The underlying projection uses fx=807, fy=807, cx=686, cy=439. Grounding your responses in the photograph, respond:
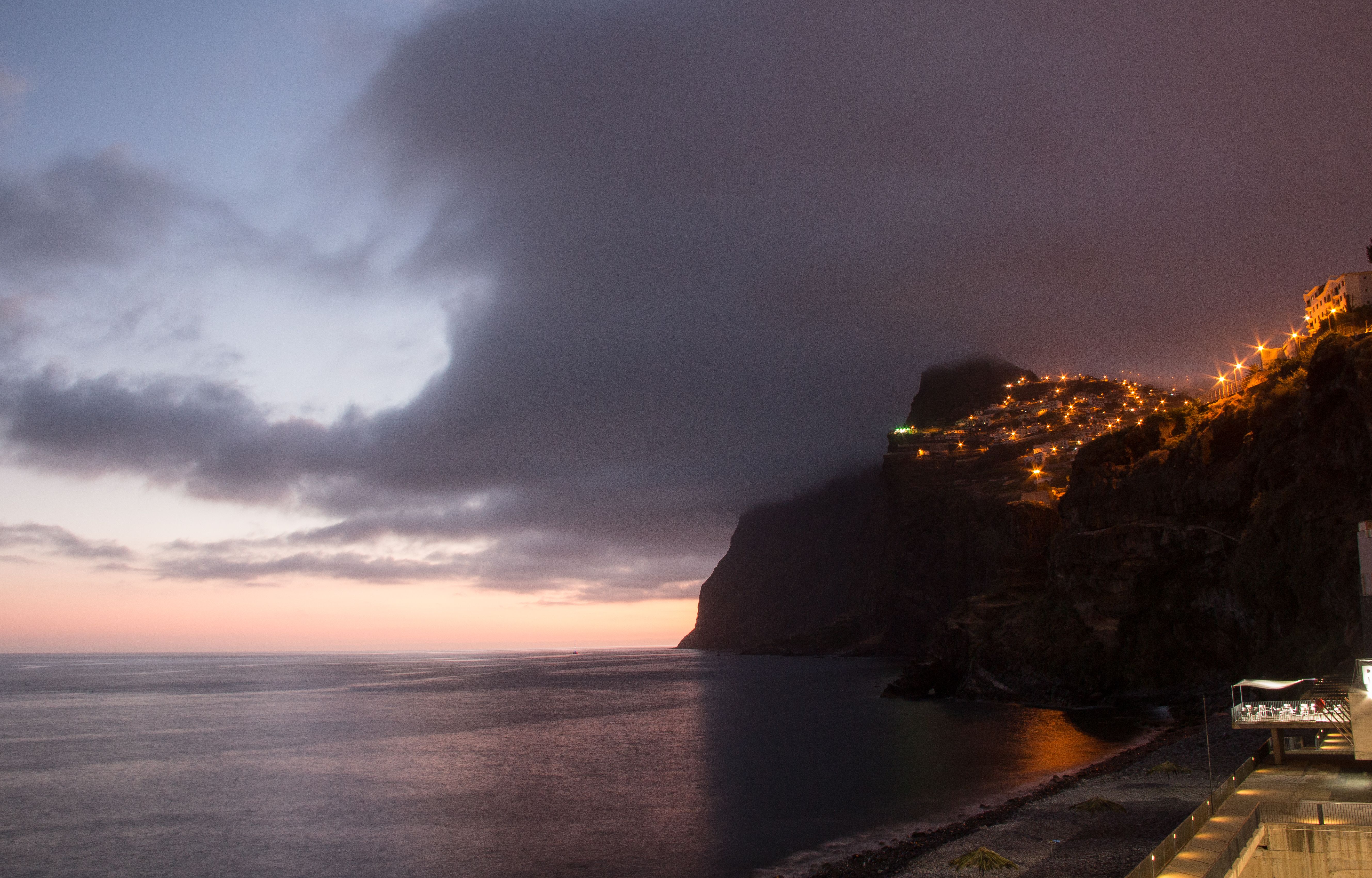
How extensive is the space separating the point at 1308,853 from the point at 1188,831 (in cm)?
301

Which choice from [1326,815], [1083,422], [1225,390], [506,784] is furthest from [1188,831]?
[1083,422]

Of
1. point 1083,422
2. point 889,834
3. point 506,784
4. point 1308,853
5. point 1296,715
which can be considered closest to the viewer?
point 1308,853

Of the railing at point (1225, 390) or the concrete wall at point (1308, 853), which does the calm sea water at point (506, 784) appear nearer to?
the concrete wall at point (1308, 853)

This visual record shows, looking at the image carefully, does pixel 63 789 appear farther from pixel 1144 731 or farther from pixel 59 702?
pixel 59 702

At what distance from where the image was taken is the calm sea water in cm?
3769

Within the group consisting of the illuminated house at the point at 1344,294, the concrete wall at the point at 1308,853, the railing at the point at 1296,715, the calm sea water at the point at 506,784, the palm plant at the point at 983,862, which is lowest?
the calm sea water at the point at 506,784

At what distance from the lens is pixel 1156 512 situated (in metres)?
80.1

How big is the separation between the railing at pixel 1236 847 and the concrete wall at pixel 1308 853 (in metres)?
0.21

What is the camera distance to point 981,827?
3597 cm

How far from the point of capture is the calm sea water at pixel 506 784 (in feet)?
124

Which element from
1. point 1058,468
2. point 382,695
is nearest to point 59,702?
point 382,695

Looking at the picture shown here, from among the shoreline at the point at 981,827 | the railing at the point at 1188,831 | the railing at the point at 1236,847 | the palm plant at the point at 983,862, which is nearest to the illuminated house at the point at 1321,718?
the railing at the point at 1188,831

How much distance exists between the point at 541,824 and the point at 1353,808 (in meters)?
34.9

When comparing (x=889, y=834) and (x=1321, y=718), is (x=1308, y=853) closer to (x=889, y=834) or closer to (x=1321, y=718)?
(x=1321, y=718)
